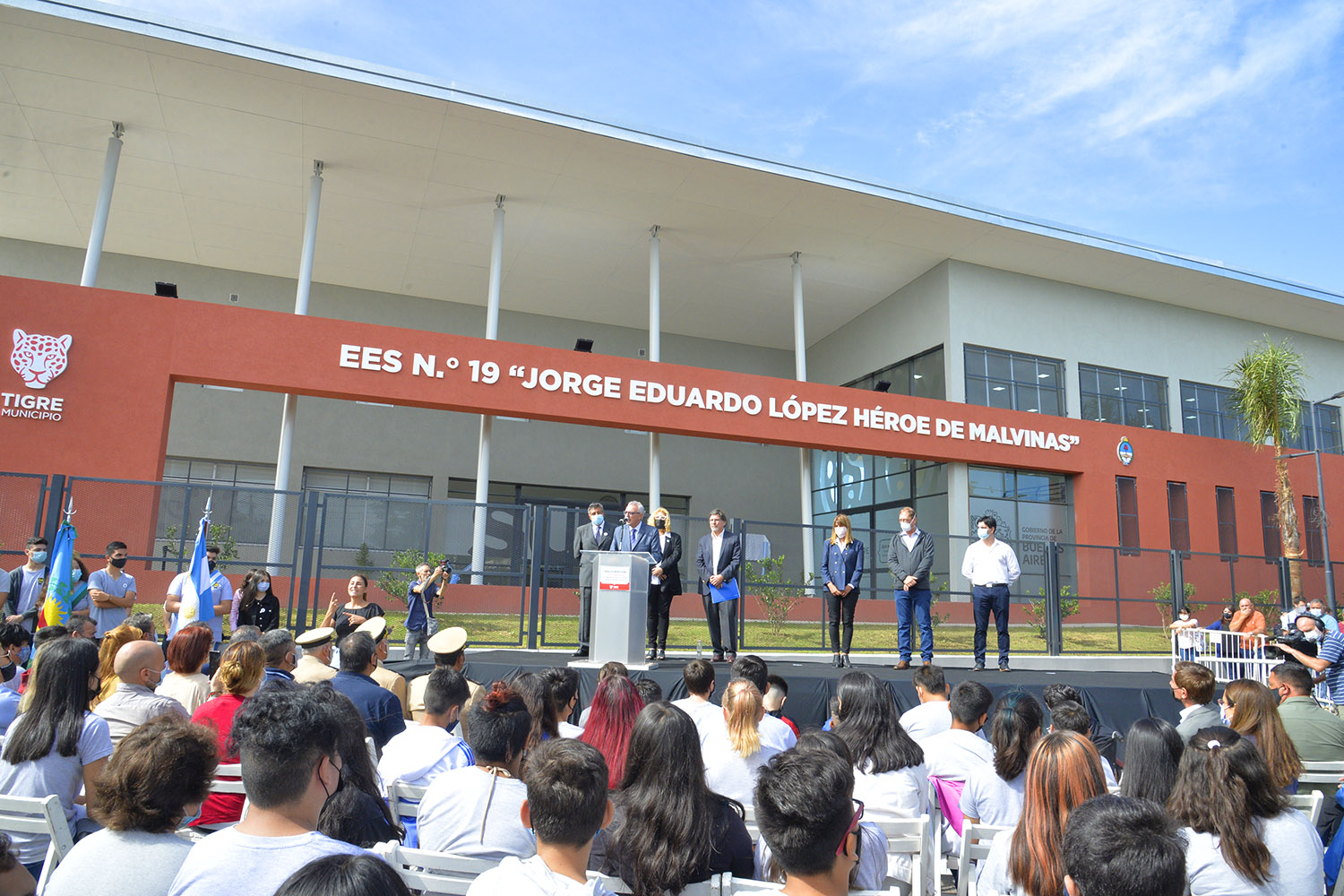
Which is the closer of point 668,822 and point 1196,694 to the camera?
point 668,822

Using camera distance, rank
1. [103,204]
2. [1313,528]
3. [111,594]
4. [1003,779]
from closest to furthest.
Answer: [1003,779]
[111,594]
[103,204]
[1313,528]

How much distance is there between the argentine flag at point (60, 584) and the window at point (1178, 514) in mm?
20417

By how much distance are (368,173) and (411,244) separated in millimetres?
2895

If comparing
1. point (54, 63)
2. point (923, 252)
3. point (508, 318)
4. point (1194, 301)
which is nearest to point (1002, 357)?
point (923, 252)

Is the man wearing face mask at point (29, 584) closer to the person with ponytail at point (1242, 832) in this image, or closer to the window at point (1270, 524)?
the person with ponytail at point (1242, 832)

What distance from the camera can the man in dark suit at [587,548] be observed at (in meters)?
9.54

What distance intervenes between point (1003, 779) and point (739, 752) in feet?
3.70

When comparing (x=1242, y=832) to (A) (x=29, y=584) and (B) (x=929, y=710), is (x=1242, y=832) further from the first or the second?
(A) (x=29, y=584)

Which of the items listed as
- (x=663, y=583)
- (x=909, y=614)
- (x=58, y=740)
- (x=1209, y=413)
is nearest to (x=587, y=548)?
(x=663, y=583)

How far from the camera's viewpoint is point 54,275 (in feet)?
64.3

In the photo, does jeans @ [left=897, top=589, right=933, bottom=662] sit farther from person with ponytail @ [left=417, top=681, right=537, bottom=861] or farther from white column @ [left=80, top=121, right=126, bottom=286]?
white column @ [left=80, top=121, right=126, bottom=286]

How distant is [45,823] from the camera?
2883 mm

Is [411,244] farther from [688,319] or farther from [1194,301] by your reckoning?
[1194,301]

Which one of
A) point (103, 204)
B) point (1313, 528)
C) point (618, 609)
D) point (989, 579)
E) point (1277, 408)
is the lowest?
point (618, 609)
